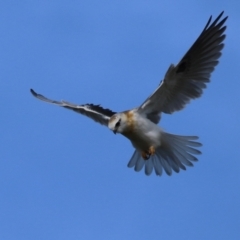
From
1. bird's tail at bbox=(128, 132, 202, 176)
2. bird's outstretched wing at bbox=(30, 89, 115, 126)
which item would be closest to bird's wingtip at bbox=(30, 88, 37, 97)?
bird's outstretched wing at bbox=(30, 89, 115, 126)

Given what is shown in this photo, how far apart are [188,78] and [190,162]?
3.67ft

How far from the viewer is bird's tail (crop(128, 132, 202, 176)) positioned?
42.7 feet

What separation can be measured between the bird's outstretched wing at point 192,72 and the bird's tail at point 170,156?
0.44 meters

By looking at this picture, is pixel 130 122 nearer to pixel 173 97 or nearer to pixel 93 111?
pixel 173 97

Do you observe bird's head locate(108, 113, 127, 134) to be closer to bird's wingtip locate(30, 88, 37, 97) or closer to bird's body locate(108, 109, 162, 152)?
bird's body locate(108, 109, 162, 152)

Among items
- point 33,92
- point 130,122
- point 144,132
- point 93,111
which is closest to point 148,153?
point 144,132

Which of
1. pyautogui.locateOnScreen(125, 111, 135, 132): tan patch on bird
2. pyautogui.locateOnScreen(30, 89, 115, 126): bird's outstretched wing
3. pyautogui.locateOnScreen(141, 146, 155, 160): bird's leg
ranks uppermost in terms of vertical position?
pyautogui.locateOnScreen(30, 89, 115, 126): bird's outstretched wing

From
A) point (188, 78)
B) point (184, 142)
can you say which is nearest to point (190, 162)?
point (184, 142)

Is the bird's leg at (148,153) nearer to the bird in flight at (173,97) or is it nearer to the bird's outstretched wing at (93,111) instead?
the bird in flight at (173,97)

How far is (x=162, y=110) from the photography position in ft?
42.1

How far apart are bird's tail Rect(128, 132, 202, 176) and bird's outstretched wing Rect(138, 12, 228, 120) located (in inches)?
17.1

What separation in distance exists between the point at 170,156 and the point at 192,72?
1165mm

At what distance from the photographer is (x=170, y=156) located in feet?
43.5

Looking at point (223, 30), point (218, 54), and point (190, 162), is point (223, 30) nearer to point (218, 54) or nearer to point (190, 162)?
point (218, 54)
